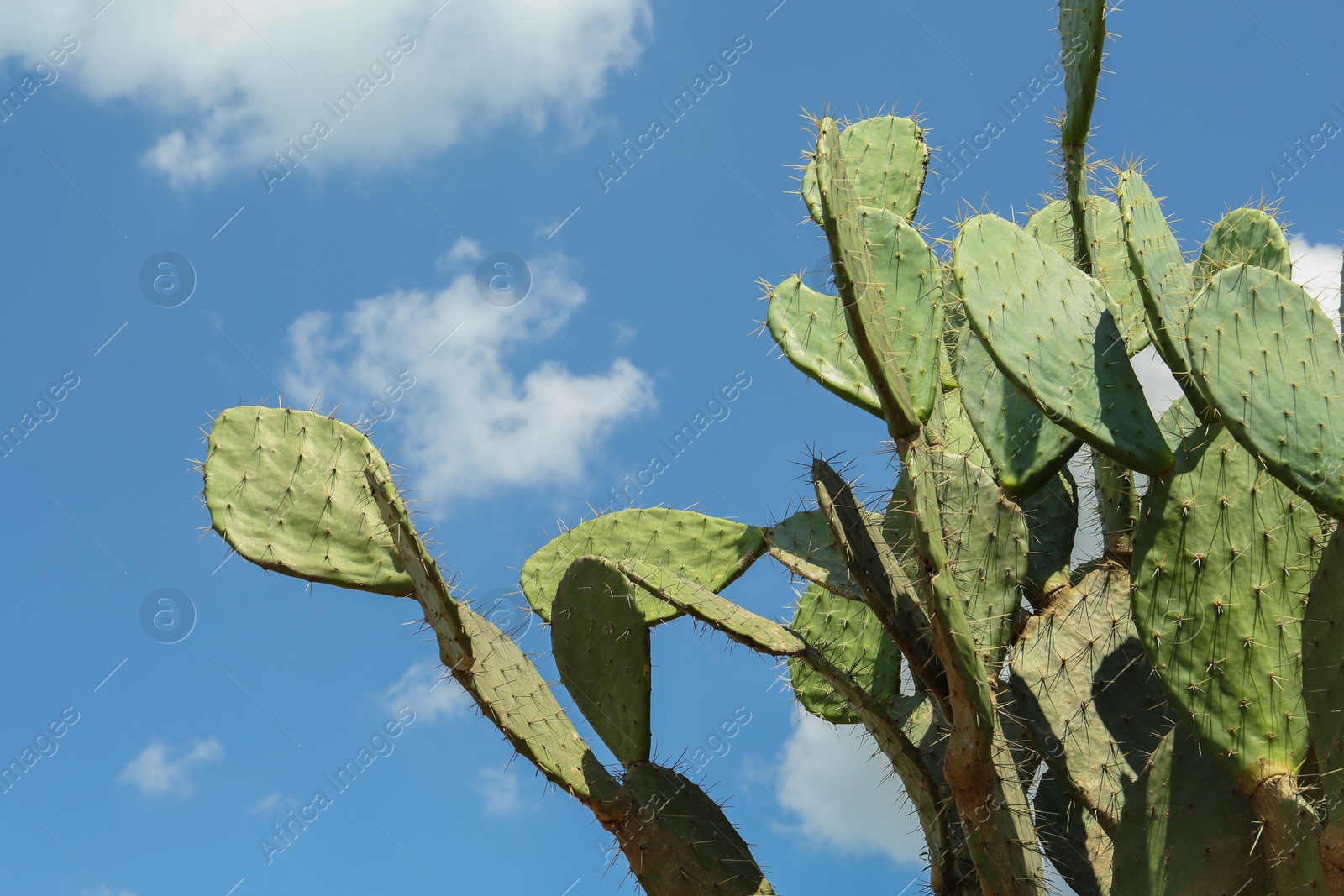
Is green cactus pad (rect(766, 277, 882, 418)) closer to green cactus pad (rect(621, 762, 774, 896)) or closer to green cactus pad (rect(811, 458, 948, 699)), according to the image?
green cactus pad (rect(811, 458, 948, 699))

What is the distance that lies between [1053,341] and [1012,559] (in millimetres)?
527

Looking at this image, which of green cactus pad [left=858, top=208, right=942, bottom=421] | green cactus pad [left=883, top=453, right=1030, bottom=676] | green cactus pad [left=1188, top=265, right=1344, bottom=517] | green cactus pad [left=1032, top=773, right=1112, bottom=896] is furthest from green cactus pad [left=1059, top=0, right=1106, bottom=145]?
green cactus pad [left=1032, top=773, right=1112, bottom=896]

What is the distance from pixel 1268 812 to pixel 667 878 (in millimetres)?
1328

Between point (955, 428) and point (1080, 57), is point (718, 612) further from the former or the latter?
point (1080, 57)

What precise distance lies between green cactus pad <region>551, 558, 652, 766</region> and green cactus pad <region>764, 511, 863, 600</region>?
1.42 ft

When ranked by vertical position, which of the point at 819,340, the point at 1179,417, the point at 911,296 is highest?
the point at 819,340

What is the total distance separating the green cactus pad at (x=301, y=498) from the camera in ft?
8.59

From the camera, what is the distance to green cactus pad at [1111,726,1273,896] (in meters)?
2.12

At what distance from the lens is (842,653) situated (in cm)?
314

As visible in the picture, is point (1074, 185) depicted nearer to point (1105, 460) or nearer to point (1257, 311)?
point (1105, 460)

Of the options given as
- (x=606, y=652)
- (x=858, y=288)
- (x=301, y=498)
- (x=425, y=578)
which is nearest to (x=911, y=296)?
(x=858, y=288)

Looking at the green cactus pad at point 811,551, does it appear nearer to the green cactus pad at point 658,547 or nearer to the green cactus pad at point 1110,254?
the green cactus pad at point 658,547

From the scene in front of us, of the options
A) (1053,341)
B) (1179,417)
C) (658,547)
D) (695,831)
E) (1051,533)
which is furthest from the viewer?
(658,547)

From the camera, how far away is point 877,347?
7.03ft
